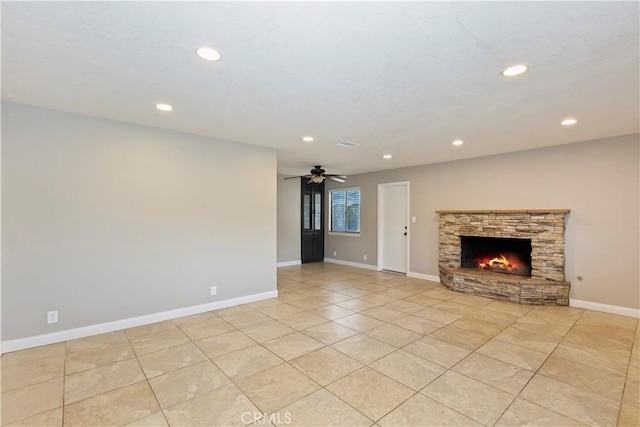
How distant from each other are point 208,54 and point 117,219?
257 centimetres

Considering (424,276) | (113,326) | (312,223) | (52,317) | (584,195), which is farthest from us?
(312,223)

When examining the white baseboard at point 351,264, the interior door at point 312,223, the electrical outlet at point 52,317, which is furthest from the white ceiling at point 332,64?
the interior door at point 312,223

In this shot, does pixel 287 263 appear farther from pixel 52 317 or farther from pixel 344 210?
pixel 52 317

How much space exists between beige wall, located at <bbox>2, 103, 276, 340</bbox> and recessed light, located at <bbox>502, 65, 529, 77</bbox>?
11.5ft

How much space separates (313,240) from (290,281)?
2.63 m

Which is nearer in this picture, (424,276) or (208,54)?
(208,54)

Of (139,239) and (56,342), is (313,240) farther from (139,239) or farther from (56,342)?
(56,342)

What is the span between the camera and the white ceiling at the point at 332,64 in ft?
5.52

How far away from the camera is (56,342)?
3217mm

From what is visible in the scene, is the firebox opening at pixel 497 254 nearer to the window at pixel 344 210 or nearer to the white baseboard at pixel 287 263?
the window at pixel 344 210

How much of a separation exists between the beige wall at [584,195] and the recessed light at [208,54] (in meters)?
5.20

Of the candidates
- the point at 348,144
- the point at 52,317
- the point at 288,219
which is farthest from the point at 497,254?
the point at 52,317

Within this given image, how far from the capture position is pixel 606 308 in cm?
434

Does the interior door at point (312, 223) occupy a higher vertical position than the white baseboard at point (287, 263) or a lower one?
higher
